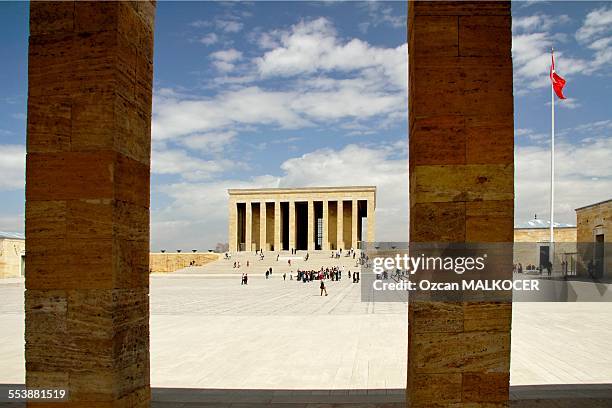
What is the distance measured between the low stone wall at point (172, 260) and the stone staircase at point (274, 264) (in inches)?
164

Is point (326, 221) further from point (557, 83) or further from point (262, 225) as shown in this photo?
point (557, 83)

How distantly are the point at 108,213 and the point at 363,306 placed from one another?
17582 mm

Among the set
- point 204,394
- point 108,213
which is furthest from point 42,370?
point 204,394

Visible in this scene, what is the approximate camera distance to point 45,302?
14.1ft

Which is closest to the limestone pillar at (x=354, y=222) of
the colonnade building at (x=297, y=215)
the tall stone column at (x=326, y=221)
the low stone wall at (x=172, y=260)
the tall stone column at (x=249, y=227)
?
the colonnade building at (x=297, y=215)

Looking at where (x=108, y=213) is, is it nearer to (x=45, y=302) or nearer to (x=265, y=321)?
(x=45, y=302)

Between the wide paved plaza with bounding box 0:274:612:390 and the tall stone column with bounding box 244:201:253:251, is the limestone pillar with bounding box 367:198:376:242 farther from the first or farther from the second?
the wide paved plaza with bounding box 0:274:612:390

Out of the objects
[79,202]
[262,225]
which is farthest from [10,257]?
[79,202]

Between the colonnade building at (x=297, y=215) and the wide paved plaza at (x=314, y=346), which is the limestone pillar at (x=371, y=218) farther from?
the wide paved plaza at (x=314, y=346)

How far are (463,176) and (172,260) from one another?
6595 centimetres

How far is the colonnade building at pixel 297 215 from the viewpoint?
223 ft

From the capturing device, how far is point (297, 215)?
7338 centimetres

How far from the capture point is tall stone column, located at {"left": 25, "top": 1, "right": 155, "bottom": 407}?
4.23 meters

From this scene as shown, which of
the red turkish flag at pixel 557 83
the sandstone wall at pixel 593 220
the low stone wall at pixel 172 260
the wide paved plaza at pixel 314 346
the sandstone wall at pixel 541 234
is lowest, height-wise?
the low stone wall at pixel 172 260
